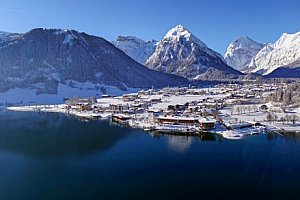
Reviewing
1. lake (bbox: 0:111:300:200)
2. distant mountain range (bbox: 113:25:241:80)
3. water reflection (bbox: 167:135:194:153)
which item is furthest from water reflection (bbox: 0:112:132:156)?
distant mountain range (bbox: 113:25:241:80)

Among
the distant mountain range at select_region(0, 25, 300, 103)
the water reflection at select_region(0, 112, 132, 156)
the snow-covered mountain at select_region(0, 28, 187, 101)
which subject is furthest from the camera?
the distant mountain range at select_region(0, 25, 300, 103)

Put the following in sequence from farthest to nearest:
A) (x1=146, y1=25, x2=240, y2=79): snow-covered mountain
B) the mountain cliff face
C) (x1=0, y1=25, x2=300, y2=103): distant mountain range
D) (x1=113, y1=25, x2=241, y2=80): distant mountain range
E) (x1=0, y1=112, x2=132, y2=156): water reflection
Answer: (x1=146, y1=25, x2=240, y2=79): snow-covered mountain, (x1=113, y1=25, x2=241, y2=80): distant mountain range, the mountain cliff face, (x1=0, y1=25, x2=300, y2=103): distant mountain range, (x1=0, y1=112, x2=132, y2=156): water reflection

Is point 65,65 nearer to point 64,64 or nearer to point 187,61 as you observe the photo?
point 64,64

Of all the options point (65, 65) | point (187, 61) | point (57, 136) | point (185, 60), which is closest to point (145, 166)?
point (57, 136)

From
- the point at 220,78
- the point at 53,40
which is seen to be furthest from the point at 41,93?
the point at 220,78

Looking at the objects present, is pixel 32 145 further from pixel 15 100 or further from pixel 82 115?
pixel 15 100

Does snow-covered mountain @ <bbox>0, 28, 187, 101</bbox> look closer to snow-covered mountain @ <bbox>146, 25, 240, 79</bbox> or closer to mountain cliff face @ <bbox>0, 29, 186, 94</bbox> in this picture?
mountain cliff face @ <bbox>0, 29, 186, 94</bbox>
